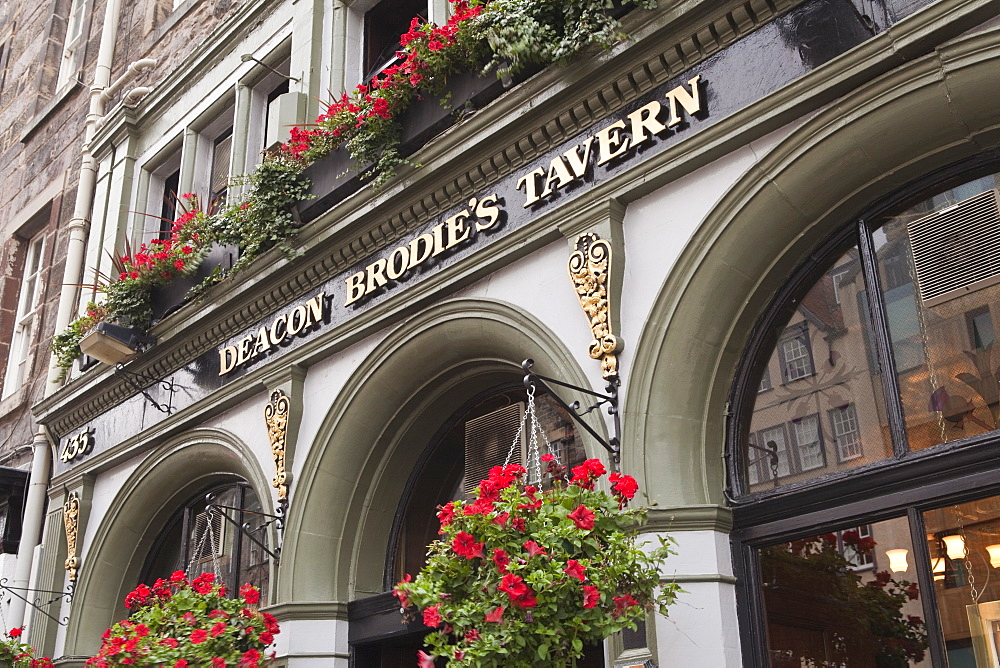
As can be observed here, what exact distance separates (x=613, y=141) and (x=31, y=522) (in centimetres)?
834

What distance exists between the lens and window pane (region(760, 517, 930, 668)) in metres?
5.05

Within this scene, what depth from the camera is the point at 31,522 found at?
11.8 meters

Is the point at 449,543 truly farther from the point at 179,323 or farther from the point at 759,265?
the point at 179,323

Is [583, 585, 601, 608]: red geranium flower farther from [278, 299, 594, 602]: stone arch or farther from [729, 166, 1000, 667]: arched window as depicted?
[278, 299, 594, 602]: stone arch

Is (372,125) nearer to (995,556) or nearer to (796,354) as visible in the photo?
(796,354)

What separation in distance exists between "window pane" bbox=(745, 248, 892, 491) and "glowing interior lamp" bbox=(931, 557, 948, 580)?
60 centimetres

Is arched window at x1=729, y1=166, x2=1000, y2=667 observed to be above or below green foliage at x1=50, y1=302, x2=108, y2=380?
below

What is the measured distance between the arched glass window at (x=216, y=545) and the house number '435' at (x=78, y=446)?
1.35 metres

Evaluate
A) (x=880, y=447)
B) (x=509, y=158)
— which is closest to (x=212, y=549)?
(x=509, y=158)

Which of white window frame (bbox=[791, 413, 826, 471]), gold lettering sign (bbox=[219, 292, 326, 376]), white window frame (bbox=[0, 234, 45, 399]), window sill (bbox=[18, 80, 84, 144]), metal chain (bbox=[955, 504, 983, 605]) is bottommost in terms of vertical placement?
metal chain (bbox=[955, 504, 983, 605])

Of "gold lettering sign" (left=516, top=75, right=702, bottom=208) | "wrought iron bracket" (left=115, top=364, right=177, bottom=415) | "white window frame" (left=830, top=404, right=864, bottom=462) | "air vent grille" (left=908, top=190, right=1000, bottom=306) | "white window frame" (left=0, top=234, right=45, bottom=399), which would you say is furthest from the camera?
"white window frame" (left=0, top=234, right=45, bottom=399)

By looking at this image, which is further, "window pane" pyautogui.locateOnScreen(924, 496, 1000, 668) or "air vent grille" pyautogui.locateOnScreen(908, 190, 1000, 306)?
"air vent grille" pyautogui.locateOnScreen(908, 190, 1000, 306)

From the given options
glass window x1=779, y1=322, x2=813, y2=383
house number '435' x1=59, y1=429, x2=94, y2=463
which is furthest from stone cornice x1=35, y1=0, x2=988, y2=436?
house number '435' x1=59, y1=429, x2=94, y2=463

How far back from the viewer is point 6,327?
14953 mm
